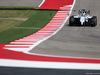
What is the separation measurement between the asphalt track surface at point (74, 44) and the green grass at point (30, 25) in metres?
2.34

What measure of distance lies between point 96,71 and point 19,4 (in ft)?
97.6

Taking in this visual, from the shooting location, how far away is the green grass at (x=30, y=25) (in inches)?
811

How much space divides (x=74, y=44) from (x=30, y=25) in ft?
32.7

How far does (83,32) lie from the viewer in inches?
892

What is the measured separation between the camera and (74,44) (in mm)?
17594

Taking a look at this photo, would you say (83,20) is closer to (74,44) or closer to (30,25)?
(30,25)

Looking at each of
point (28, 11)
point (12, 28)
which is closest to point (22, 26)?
point (12, 28)

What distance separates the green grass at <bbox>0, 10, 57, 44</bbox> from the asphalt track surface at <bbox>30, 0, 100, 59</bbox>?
234 centimetres

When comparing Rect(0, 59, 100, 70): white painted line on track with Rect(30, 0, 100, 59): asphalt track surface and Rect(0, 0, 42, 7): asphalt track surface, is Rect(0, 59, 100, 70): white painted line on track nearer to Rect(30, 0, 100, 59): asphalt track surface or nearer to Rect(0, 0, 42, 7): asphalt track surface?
Rect(30, 0, 100, 59): asphalt track surface

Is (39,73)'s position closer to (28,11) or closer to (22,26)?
(22,26)

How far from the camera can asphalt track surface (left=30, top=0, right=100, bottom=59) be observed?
15.0 m

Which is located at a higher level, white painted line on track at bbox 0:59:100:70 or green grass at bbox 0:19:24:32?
green grass at bbox 0:19:24:32

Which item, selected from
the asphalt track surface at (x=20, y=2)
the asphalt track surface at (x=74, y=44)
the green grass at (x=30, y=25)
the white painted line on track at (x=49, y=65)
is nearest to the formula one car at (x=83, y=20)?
the asphalt track surface at (x=74, y=44)

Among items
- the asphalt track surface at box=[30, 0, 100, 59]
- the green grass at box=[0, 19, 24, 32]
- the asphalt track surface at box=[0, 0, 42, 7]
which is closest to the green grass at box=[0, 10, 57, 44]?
the green grass at box=[0, 19, 24, 32]
